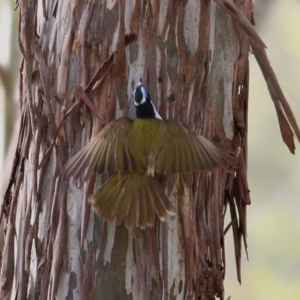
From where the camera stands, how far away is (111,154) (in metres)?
2.34

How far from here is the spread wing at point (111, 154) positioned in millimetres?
2262

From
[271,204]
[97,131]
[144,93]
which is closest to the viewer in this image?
[144,93]

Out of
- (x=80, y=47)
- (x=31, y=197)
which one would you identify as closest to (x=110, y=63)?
(x=80, y=47)

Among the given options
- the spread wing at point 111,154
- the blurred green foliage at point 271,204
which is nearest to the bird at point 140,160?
the spread wing at point 111,154

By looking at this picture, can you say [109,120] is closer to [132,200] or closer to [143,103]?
[143,103]

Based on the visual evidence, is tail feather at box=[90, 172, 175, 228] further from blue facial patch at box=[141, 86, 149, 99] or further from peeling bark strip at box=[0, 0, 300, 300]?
blue facial patch at box=[141, 86, 149, 99]

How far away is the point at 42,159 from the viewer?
2.45 metres

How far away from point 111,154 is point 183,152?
0.25 meters

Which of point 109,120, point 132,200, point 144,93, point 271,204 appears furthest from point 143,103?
point 271,204

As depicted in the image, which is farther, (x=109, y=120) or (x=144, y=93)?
(x=109, y=120)

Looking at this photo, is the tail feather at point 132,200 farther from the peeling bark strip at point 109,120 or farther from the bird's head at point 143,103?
the bird's head at point 143,103

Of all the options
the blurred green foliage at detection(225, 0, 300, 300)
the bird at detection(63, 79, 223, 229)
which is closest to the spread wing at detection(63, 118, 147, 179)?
the bird at detection(63, 79, 223, 229)

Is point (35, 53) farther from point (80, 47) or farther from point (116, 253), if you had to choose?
point (116, 253)

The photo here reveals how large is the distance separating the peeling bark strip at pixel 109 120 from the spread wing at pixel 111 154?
0.08 meters
